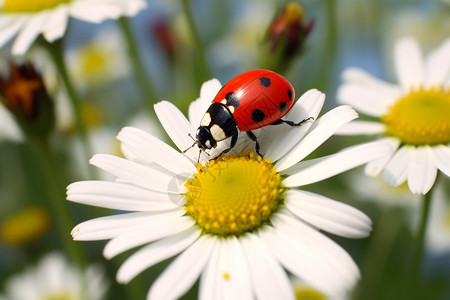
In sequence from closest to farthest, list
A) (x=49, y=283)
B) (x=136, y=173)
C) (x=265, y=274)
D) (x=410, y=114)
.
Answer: (x=265, y=274), (x=136, y=173), (x=410, y=114), (x=49, y=283)

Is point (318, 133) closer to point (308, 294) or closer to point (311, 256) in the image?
point (311, 256)


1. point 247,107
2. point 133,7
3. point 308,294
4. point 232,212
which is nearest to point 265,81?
point 247,107

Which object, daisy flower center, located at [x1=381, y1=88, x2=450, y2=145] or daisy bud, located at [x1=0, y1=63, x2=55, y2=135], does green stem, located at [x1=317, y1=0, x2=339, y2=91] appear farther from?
daisy bud, located at [x1=0, y1=63, x2=55, y2=135]

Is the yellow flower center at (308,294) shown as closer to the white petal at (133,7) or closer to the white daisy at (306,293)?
the white daisy at (306,293)

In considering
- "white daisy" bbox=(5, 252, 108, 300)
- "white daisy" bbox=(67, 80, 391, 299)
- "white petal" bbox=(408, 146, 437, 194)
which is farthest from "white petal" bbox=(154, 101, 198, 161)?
"white daisy" bbox=(5, 252, 108, 300)

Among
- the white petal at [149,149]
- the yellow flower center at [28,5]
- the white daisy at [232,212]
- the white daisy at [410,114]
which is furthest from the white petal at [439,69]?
the yellow flower center at [28,5]

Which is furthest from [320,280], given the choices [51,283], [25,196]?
[25,196]

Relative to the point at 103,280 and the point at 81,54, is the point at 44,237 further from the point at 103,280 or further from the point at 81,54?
the point at 81,54
